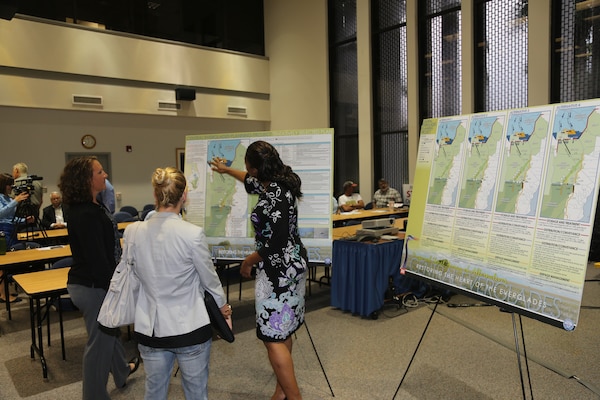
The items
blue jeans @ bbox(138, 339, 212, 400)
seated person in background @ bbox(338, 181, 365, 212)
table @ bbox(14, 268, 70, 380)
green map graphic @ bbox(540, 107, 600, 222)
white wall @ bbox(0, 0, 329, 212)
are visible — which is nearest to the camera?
green map graphic @ bbox(540, 107, 600, 222)

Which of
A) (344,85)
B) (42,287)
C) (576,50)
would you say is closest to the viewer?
(42,287)

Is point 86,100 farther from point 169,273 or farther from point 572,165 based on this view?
point 572,165

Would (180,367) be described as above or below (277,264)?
below

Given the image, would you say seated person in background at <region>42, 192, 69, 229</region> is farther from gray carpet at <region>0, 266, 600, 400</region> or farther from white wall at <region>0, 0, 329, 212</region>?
white wall at <region>0, 0, 329, 212</region>

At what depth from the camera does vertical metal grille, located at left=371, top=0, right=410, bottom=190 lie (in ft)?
29.9

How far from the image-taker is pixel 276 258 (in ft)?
7.61

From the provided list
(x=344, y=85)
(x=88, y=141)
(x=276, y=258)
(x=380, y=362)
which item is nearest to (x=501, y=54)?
(x=344, y=85)

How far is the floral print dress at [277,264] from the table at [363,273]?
6.45ft

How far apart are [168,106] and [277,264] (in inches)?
324

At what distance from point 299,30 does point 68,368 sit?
29.8ft

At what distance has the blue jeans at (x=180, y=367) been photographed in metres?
1.89

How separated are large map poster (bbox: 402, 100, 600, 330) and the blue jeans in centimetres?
128

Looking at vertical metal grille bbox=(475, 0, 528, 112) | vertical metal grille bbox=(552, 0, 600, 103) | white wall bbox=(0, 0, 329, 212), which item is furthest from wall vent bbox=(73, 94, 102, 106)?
vertical metal grille bbox=(552, 0, 600, 103)

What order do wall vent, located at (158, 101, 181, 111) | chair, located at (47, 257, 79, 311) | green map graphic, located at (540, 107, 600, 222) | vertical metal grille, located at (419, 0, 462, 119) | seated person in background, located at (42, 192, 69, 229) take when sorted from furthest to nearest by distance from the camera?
wall vent, located at (158, 101, 181, 111)
vertical metal grille, located at (419, 0, 462, 119)
seated person in background, located at (42, 192, 69, 229)
chair, located at (47, 257, 79, 311)
green map graphic, located at (540, 107, 600, 222)
